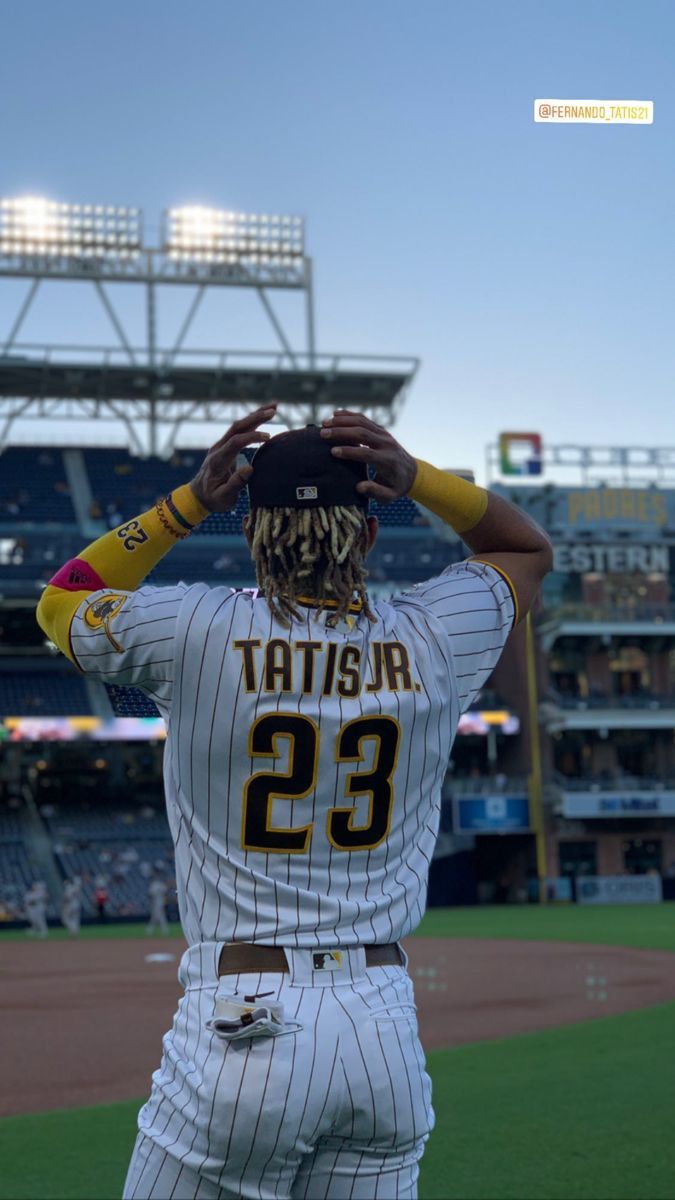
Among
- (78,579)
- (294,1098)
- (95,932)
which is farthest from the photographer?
(95,932)

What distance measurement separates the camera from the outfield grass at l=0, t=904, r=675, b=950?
24.8 meters

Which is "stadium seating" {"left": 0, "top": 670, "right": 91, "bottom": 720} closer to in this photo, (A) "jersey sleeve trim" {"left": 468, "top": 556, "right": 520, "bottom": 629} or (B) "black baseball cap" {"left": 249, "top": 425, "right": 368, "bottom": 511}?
(A) "jersey sleeve trim" {"left": 468, "top": 556, "right": 520, "bottom": 629}

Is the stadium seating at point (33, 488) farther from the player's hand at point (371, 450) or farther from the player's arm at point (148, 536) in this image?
the player's hand at point (371, 450)

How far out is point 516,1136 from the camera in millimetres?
7461

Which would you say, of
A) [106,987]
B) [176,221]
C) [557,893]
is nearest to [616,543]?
[557,893]

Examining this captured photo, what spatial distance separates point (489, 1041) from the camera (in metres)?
12.0

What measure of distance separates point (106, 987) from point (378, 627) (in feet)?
54.5

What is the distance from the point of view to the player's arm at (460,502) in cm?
264

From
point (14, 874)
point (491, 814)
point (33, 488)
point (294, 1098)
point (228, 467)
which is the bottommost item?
point (14, 874)

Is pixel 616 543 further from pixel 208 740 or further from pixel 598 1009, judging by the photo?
pixel 208 740

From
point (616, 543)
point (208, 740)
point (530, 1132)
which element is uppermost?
point (616, 543)

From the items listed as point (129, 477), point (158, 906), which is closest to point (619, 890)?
point (158, 906)

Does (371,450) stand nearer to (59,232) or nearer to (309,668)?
(309,668)

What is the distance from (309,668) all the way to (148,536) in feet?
1.67
